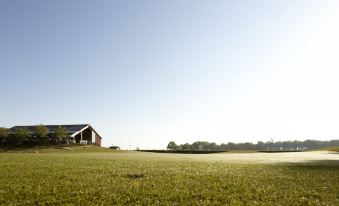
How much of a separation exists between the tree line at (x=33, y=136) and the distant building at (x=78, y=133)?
1041 millimetres

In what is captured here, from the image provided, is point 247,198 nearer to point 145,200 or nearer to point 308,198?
point 308,198

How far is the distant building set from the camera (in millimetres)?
125312

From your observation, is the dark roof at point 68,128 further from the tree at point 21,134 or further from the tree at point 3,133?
the tree at point 21,134

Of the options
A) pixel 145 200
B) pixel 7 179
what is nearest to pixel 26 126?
pixel 7 179

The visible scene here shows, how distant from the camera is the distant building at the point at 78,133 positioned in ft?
411

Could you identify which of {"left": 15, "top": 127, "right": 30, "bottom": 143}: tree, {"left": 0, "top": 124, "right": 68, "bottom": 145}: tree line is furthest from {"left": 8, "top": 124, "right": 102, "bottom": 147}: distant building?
{"left": 15, "top": 127, "right": 30, "bottom": 143}: tree

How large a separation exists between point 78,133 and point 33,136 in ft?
53.9

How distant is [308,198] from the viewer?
15.5 metres

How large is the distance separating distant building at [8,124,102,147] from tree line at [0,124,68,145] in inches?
41.0

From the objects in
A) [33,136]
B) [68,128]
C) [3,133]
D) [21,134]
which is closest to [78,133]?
[68,128]

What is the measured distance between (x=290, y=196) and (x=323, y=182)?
591cm

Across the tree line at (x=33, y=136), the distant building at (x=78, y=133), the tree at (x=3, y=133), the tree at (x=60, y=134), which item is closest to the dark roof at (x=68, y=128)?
the distant building at (x=78, y=133)

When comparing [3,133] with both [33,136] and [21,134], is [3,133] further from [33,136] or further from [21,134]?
[33,136]

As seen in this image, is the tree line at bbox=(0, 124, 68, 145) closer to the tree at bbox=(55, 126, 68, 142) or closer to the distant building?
the tree at bbox=(55, 126, 68, 142)
